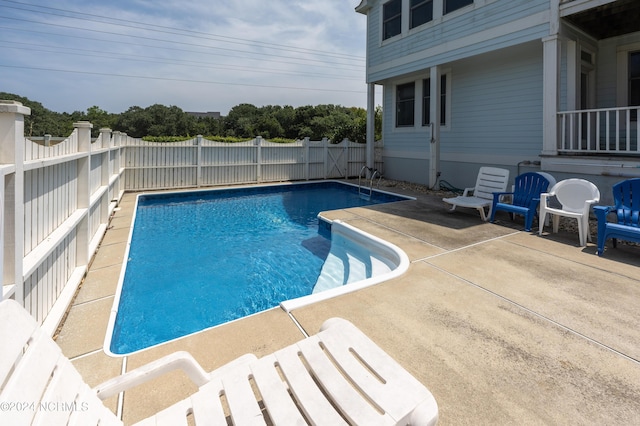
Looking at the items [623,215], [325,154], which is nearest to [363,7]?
[325,154]

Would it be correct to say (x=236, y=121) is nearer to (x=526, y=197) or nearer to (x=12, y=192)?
(x=526, y=197)

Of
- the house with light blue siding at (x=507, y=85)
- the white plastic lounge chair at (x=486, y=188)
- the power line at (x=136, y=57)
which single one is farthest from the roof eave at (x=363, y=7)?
the power line at (x=136, y=57)

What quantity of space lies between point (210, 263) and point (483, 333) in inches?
170

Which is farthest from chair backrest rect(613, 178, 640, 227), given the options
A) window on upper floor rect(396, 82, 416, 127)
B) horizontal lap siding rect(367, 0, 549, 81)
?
window on upper floor rect(396, 82, 416, 127)

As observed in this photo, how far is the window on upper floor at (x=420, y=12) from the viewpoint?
33.4 ft

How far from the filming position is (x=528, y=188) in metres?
A: 6.14

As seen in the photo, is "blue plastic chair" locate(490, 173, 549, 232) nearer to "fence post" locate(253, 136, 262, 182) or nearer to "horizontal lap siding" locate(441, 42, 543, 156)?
"horizontal lap siding" locate(441, 42, 543, 156)

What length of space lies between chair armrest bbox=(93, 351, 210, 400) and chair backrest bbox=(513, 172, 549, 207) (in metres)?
5.98

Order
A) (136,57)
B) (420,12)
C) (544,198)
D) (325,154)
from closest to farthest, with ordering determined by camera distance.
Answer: (544,198)
(420,12)
(325,154)
(136,57)

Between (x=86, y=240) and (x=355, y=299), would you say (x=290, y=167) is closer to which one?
(x=86, y=240)

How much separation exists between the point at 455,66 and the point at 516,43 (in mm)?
2684

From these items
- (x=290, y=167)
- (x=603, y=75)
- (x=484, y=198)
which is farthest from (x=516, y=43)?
(x=290, y=167)

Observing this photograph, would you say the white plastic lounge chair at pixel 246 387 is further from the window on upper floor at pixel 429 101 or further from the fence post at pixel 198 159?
the fence post at pixel 198 159

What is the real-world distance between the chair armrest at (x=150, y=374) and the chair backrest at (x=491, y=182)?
21.6 feet
